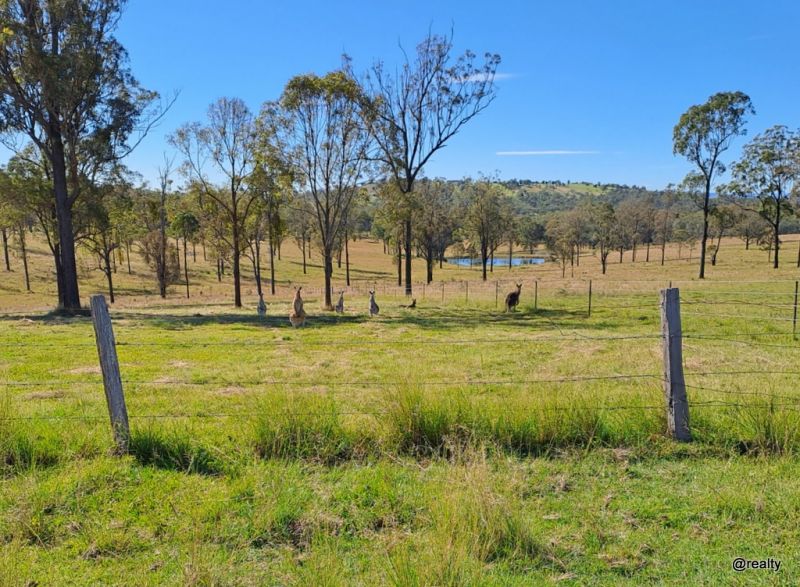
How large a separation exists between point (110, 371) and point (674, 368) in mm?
6195

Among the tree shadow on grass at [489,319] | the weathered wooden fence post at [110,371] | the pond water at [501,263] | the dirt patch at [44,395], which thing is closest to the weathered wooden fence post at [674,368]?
the weathered wooden fence post at [110,371]

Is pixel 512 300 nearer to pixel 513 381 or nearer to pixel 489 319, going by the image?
pixel 489 319

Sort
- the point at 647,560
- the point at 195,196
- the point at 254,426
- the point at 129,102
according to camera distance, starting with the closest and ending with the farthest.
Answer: the point at 647,560 → the point at 254,426 → the point at 129,102 → the point at 195,196

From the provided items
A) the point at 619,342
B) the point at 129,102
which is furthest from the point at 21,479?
the point at 129,102

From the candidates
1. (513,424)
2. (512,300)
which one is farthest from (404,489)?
(512,300)

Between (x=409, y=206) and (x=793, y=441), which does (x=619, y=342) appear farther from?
(x=409, y=206)

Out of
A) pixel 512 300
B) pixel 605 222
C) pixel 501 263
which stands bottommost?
pixel 501 263

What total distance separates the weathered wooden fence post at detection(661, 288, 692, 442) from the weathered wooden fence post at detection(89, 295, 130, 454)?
6.00m

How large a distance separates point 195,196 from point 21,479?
31478 mm

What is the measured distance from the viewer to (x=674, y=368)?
5.54 metres

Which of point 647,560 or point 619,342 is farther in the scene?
point 619,342

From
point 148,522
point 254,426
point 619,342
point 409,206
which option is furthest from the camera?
point 409,206

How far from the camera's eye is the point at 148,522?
4.20 m

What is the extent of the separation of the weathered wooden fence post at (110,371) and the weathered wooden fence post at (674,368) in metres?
6.00
